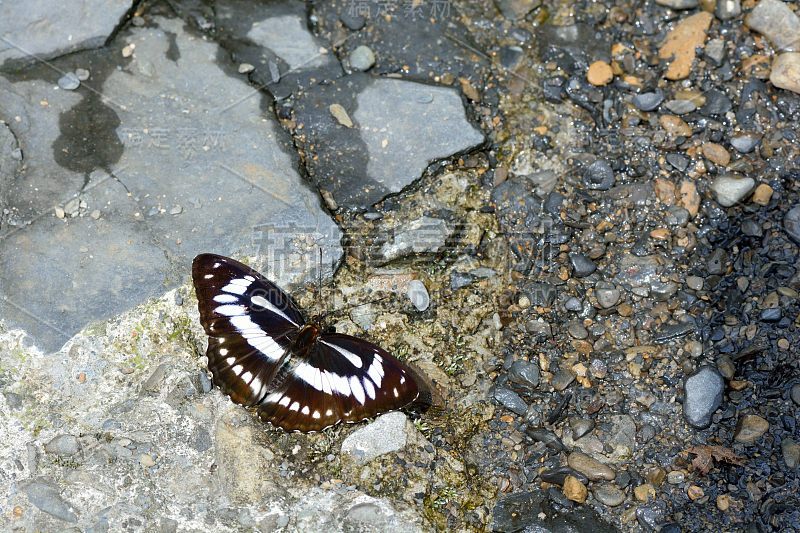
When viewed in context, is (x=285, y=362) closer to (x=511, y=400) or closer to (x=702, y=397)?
(x=511, y=400)

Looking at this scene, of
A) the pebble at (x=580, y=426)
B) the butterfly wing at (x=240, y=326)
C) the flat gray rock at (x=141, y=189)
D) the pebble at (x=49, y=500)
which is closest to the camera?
the pebble at (x=49, y=500)

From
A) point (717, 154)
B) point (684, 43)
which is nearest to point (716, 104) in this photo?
point (717, 154)

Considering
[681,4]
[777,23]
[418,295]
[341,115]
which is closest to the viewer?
[418,295]

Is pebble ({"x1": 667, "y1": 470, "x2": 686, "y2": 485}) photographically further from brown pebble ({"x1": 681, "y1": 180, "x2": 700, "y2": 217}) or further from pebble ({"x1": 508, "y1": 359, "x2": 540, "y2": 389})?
brown pebble ({"x1": 681, "y1": 180, "x2": 700, "y2": 217})

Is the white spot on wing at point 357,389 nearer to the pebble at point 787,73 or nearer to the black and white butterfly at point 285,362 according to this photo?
the black and white butterfly at point 285,362

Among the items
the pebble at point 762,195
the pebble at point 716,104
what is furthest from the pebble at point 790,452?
the pebble at point 716,104

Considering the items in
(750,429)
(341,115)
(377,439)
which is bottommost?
(377,439)
